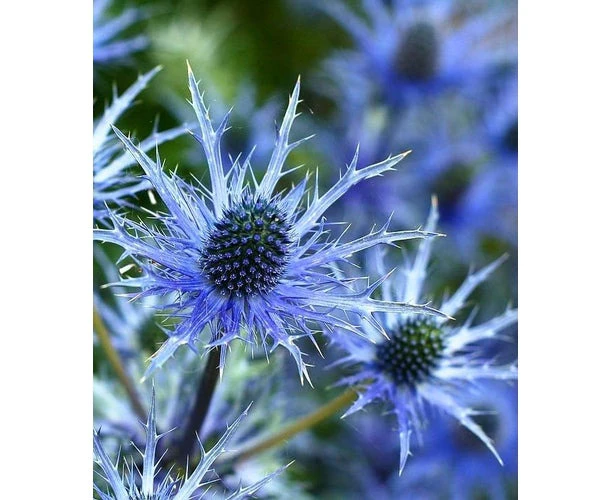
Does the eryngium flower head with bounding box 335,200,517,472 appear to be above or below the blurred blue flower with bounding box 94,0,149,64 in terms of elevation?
below

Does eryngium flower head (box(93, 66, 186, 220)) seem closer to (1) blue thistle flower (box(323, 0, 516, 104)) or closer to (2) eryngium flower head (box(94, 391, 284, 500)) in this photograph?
(2) eryngium flower head (box(94, 391, 284, 500))

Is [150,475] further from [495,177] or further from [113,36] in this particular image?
[495,177]

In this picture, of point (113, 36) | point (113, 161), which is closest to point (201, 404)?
point (113, 161)

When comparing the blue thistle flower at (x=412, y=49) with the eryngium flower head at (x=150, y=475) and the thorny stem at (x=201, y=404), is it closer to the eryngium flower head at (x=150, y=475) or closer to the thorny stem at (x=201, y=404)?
the thorny stem at (x=201, y=404)

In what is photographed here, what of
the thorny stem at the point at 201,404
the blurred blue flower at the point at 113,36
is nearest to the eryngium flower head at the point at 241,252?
the thorny stem at the point at 201,404

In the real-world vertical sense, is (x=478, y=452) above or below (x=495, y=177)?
below

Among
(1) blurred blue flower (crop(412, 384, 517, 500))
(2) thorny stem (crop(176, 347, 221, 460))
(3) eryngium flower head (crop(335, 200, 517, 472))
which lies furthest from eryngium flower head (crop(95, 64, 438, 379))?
(1) blurred blue flower (crop(412, 384, 517, 500))
